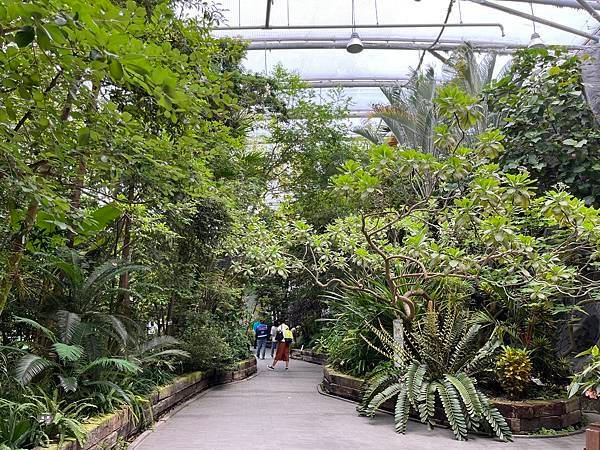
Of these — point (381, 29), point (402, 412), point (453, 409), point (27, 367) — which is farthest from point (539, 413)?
point (381, 29)

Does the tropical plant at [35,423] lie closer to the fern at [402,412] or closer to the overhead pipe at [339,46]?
the fern at [402,412]

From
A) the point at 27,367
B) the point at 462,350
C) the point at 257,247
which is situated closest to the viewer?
the point at 27,367

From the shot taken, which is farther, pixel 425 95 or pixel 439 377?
pixel 425 95

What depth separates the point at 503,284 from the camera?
7.78 m

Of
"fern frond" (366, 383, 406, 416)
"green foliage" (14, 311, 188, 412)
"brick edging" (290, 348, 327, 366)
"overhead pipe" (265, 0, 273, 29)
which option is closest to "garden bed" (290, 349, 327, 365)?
"brick edging" (290, 348, 327, 366)

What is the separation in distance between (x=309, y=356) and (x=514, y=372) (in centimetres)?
1305

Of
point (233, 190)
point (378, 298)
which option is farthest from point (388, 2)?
point (378, 298)

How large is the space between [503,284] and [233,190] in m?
5.29

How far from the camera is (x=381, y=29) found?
49.3 ft

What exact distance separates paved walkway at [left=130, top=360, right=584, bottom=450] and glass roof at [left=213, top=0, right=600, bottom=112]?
28.4 feet

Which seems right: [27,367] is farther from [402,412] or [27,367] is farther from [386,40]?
[386,40]

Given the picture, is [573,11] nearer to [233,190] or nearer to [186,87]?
[233,190]

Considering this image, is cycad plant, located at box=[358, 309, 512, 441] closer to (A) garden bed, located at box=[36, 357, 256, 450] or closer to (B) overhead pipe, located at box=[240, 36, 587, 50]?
(A) garden bed, located at box=[36, 357, 256, 450]

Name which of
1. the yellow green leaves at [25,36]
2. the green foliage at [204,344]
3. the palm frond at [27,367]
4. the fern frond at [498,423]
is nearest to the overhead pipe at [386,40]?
the green foliage at [204,344]
